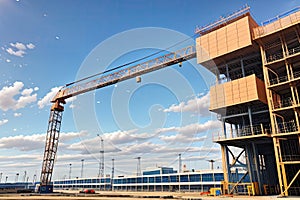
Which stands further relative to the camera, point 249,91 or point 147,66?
point 147,66

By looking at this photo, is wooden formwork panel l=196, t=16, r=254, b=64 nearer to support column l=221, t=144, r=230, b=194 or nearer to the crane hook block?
support column l=221, t=144, r=230, b=194

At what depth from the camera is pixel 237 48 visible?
35844 millimetres

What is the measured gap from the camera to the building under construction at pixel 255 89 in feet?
109

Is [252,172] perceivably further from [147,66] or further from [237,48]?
[147,66]

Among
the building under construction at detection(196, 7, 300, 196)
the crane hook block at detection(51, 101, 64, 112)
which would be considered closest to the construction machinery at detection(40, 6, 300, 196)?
the building under construction at detection(196, 7, 300, 196)

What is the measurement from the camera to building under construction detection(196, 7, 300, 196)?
3319 centimetres

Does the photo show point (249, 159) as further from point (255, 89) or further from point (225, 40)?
point (225, 40)

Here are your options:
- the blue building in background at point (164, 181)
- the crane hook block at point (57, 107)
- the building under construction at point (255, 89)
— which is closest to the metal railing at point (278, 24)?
the building under construction at point (255, 89)

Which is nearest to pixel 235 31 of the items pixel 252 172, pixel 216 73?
pixel 216 73

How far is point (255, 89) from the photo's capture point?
33344 millimetres

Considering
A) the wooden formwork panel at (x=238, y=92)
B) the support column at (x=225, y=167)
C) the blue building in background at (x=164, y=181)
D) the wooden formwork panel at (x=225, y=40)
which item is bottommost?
the blue building in background at (x=164, y=181)

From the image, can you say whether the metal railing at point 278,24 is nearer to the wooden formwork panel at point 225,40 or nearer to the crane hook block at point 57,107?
the wooden formwork panel at point 225,40

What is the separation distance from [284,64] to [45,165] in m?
60.6

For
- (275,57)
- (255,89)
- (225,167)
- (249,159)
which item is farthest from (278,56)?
(225,167)
